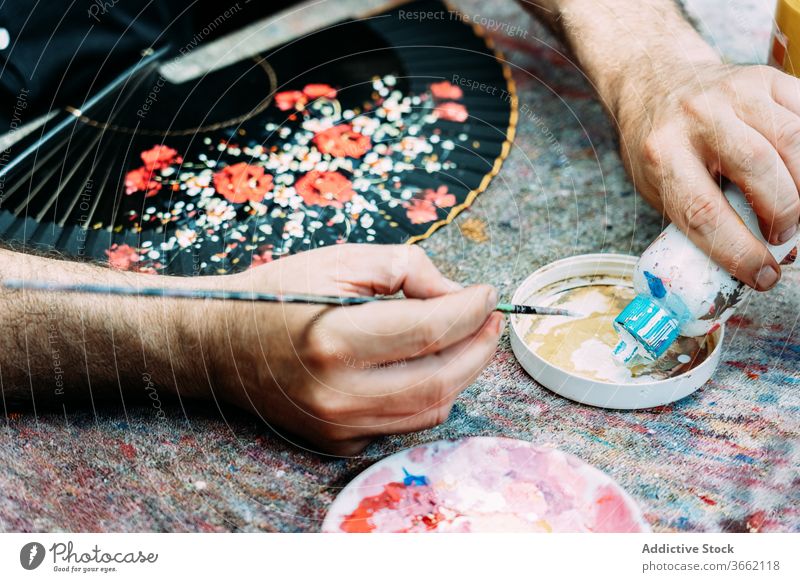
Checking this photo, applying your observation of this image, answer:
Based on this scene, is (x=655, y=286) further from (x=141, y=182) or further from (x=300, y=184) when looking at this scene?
(x=141, y=182)

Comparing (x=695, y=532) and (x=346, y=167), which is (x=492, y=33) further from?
(x=695, y=532)

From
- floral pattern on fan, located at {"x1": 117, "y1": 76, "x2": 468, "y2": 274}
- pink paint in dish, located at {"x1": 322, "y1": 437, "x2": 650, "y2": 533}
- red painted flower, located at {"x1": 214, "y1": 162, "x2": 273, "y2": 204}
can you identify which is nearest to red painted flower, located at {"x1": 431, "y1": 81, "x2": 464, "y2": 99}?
floral pattern on fan, located at {"x1": 117, "y1": 76, "x2": 468, "y2": 274}

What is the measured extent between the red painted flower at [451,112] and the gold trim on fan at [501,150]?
0.05m

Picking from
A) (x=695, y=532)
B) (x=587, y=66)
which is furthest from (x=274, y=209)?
(x=695, y=532)

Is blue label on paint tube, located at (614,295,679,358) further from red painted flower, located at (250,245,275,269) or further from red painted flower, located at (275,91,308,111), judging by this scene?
red painted flower, located at (275,91,308,111)

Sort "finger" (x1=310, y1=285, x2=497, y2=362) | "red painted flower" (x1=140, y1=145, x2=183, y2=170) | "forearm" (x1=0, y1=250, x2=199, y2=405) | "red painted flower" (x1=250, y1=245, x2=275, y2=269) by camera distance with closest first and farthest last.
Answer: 1. "finger" (x1=310, y1=285, x2=497, y2=362)
2. "forearm" (x1=0, y1=250, x2=199, y2=405)
3. "red painted flower" (x1=250, y1=245, x2=275, y2=269)
4. "red painted flower" (x1=140, y1=145, x2=183, y2=170)

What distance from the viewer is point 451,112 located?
88cm

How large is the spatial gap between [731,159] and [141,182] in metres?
0.55

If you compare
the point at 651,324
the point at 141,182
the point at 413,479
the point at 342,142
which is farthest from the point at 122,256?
the point at 651,324

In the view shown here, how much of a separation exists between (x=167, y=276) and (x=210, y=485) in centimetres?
19

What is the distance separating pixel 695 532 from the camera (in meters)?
0.53

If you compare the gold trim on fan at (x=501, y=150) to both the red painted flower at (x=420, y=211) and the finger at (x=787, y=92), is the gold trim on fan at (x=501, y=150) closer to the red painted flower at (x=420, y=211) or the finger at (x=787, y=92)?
the red painted flower at (x=420, y=211)

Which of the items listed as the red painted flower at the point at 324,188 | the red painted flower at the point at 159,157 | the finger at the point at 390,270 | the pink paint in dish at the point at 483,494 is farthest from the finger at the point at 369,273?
the red painted flower at the point at 159,157

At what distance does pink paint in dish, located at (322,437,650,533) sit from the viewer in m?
0.53
